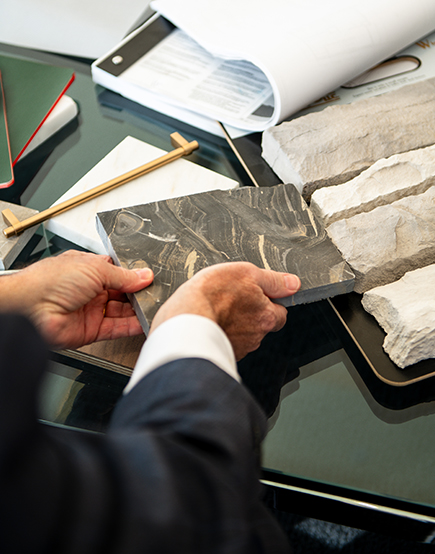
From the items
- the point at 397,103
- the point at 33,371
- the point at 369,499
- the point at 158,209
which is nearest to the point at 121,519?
the point at 33,371

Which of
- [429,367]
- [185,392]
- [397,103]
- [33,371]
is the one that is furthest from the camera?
[397,103]

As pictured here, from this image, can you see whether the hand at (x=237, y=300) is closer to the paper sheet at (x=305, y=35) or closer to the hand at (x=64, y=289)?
the hand at (x=64, y=289)

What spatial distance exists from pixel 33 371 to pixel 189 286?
0.41 metres

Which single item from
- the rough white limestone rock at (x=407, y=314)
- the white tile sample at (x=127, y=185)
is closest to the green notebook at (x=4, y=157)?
the white tile sample at (x=127, y=185)

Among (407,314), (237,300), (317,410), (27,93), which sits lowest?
(317,410)

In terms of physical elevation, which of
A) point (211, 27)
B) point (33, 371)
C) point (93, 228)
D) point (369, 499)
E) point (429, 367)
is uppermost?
point (211, 27)

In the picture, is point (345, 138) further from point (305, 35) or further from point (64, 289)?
point (64, 289)

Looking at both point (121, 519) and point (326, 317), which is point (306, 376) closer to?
point (326, 317)

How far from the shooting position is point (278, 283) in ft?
2.91

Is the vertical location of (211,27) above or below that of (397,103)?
above

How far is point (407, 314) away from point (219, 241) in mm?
379

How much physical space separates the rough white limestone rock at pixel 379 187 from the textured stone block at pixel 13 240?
65 centimetres

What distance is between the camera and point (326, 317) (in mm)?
1063

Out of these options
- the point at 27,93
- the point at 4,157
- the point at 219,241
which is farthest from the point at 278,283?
the point at 27,93
